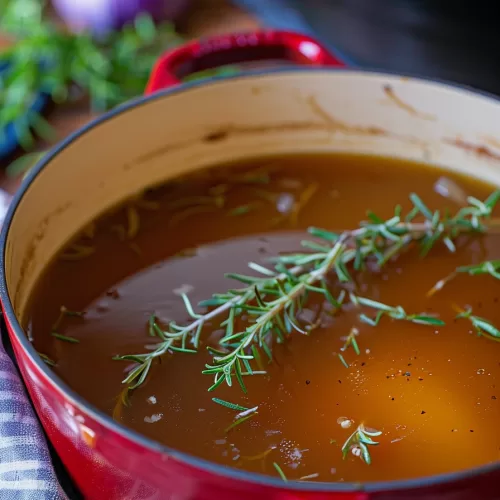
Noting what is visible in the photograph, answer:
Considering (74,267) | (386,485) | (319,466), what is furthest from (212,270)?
(386,485)

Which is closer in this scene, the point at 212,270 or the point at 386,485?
the point at 386,485

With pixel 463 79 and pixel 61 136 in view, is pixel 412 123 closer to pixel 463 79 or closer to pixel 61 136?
pixel 463 79

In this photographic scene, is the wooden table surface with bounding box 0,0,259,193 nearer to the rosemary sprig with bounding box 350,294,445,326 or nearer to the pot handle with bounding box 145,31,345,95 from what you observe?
the pot handle with bounding box 145,31,345,95

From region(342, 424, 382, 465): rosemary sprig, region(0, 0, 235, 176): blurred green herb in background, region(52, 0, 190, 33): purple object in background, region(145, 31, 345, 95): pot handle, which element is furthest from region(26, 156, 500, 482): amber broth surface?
region(52, 0, 190, 33): purple object in background

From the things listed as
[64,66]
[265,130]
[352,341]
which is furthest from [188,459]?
[64,66]

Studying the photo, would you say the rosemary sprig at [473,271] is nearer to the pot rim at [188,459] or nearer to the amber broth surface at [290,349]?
the amber broth surface at [290,349]

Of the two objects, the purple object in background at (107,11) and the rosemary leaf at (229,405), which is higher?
A: the purple object in background at (107,11)

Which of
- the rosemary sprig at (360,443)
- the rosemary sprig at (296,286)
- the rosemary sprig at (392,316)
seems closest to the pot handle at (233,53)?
the rosemary sprig at (296,286)
